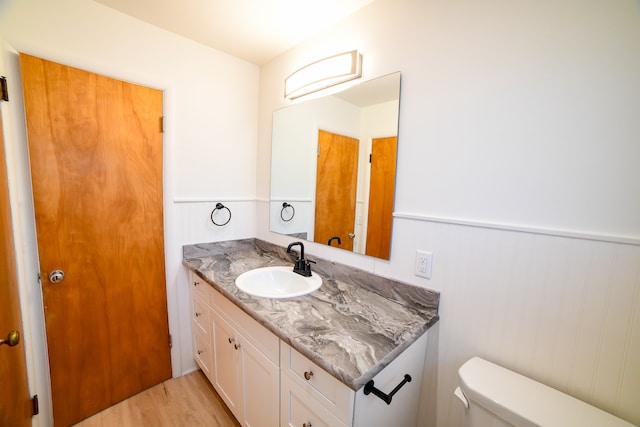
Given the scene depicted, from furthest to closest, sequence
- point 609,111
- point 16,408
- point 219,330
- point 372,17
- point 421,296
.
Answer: point 219,330, point 372,17, point 421,296, point 16,408, point 609,111

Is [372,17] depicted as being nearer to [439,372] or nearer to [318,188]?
[318,188]

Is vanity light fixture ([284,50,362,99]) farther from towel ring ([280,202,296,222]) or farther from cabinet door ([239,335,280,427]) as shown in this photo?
cabinet door ([239,335,280,427])

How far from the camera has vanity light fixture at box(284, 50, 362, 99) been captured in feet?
4.30

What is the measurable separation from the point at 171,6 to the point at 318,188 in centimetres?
130

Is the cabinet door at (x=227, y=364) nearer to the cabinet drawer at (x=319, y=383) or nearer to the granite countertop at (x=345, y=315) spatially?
the granite countertop at (x=345, y=315)

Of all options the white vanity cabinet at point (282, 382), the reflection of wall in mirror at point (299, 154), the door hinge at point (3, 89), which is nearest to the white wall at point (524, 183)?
the white vanity cabinet at point (282, 382)

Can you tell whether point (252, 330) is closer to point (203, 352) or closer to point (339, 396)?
point (339, 396)

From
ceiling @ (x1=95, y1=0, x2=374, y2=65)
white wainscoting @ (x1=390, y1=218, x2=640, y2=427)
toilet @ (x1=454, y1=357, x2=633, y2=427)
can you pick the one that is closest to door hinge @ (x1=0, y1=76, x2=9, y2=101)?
ceiling @ (x1=95, y1=0, x2=374, y2=65)

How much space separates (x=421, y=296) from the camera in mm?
1152

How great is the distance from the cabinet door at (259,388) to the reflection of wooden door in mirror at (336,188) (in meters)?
0.72

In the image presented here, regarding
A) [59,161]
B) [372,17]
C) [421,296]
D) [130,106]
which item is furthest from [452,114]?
[59,161]

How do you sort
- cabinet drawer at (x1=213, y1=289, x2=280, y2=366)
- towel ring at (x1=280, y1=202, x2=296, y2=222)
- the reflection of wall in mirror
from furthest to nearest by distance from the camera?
towel ring at (x1=280, y1=202, x2=296, y2=222) < the reflection of wall in mirror < cabinet drawer at (x1=213, y1=289, x2=280, y2=366)

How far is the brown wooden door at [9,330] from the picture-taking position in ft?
3.00

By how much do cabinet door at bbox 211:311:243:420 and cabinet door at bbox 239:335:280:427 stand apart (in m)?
0.07
